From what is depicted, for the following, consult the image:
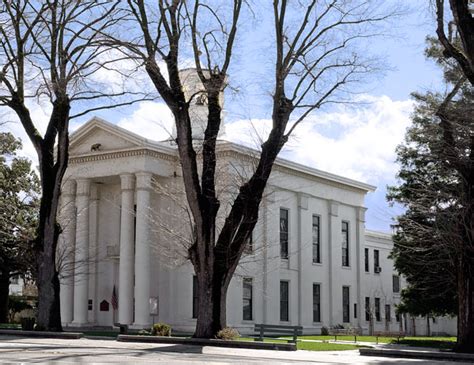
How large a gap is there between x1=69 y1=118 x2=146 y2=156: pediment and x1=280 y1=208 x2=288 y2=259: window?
10.5 meters

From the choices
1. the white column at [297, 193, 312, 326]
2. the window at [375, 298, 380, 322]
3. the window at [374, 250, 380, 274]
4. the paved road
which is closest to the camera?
the paved road

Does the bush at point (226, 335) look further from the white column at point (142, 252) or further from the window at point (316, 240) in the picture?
the window at point (316, 240)

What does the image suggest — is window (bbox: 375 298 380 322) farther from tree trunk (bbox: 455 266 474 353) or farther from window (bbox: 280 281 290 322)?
tree trunk (bbox: 455 266 474 353)

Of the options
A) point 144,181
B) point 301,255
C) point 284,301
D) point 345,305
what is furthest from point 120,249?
point 345,305

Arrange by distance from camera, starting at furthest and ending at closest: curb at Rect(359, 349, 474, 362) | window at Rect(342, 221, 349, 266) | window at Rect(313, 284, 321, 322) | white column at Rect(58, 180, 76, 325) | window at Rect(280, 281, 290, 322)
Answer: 1. window at Rect(342, 221, 349, 266)
2. window at Rect(313, 284, 321, 322)
3. window at Rect(280, 281, 290, 322)
4. white column at Rect(58, 180, 76, 325)
5. curb at Rect(359, 349, 474, 362)

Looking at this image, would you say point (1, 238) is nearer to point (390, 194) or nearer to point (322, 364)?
point (390, 194)

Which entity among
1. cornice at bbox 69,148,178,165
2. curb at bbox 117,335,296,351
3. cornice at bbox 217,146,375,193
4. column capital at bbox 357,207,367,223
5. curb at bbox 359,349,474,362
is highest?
cornice at bbox 69,148,178,165

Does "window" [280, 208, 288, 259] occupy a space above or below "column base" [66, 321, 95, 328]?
above

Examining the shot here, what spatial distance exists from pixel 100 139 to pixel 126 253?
23.0ft

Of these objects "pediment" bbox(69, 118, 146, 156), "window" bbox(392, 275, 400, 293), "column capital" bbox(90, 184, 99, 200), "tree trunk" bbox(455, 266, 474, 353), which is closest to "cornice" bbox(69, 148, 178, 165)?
"pediment" bbox(69, 118, 146, 156)

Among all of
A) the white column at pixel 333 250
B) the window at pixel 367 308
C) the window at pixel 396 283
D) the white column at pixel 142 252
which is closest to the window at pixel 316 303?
the white column at pixel 333 250

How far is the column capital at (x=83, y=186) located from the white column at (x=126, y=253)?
3.06 meters

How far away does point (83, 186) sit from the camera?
4594 centimetres

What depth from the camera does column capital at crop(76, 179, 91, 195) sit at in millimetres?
45906
